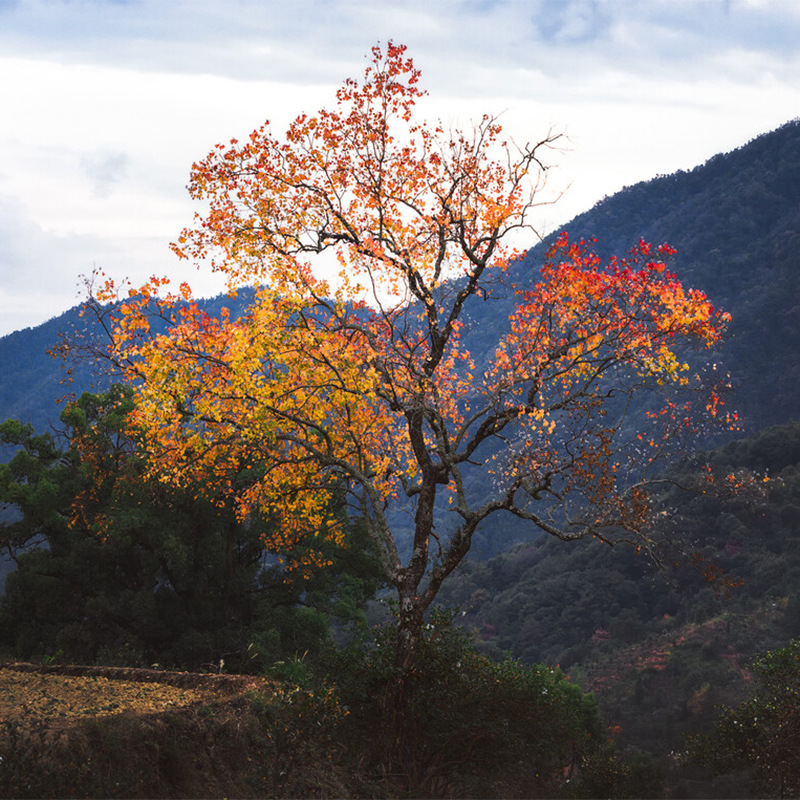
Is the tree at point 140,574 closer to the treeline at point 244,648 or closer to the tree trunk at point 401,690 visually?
the treeline at point 244,648

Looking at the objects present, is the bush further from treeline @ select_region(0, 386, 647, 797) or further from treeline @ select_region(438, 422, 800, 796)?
treeline @ select_region(438, 422, 800, 796)

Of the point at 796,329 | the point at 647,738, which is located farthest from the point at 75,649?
the point at 796,329

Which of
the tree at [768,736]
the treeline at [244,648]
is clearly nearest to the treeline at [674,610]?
the treeline at [244,648]

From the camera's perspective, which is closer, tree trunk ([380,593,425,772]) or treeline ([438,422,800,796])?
tree trunk ([380,593,425,772])

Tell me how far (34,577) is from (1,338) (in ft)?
514

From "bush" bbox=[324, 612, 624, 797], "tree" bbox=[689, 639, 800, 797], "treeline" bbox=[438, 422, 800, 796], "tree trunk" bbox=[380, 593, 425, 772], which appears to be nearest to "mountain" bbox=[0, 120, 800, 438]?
"treeline" bbox=[438, 422, 800, 796]

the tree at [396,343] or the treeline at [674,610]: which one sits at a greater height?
the tree at [396,343]

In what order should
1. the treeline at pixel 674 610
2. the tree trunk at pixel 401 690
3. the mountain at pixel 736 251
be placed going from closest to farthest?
the tree trunk at pixel 401 690 → the treeline at pixel 674 610 → the mountain at pixel 736 251

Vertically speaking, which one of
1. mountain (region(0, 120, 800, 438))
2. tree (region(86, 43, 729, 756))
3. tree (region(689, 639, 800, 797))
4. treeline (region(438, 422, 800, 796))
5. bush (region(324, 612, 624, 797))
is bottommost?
treeline (region(438, 422, 800, 796))

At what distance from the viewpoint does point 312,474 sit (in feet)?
43.8

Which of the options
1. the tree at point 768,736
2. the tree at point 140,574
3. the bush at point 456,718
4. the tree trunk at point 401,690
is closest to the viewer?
the tree trunk at point 401,690

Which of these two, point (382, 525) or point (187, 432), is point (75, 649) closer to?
point (187, 432)

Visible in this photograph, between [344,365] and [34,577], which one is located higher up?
[344,365]

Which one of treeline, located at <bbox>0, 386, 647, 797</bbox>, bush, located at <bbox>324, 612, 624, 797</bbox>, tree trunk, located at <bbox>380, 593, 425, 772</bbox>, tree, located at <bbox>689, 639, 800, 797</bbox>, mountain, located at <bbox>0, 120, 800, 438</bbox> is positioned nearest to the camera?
treeline, located at <bbox>0, 386, 647, 797</bbox>
